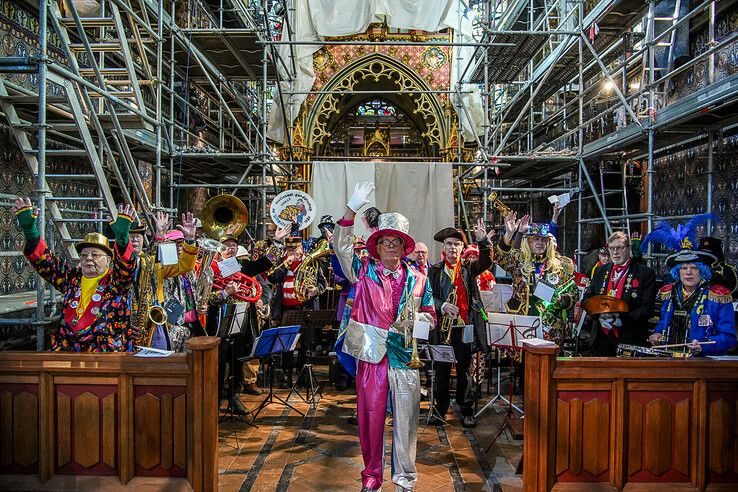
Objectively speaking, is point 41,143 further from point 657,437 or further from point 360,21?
point 360,21

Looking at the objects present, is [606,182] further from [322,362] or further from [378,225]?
[378,225]

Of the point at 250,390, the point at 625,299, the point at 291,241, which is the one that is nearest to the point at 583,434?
the point at 625,299

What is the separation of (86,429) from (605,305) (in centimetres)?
427

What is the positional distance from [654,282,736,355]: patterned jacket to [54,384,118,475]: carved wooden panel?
14.1 ft

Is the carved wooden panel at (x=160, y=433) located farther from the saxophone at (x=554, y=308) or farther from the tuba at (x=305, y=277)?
the saxophone at (x=554, y=308)

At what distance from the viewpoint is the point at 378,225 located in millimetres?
3852

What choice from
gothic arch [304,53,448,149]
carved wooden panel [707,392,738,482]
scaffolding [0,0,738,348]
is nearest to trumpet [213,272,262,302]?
scaffolding [0,0,738,348]

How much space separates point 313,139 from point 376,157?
4.28 m

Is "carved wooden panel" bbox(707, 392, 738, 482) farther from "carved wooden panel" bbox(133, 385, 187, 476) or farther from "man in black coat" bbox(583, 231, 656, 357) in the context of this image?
"carved wooden panel" bbox(133, 385, 187, 476)

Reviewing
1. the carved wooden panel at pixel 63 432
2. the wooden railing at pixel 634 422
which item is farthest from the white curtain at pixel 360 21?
the carved wooden panel at pixel 63 432

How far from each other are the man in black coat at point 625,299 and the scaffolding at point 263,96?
164 cm

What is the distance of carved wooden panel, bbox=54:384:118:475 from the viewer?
3447 millimetres

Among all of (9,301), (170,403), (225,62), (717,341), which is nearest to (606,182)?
(717,341)

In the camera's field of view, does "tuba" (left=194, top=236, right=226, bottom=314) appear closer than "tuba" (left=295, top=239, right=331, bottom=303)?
Yes
